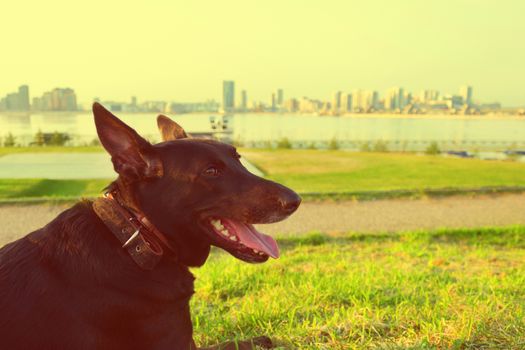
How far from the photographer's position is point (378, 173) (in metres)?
17.2

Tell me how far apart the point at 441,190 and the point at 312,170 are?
5847mm

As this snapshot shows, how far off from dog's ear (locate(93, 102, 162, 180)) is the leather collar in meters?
0.18

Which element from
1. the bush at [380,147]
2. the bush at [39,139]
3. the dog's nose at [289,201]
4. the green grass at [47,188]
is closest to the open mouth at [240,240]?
A: the dog's nose at [289,201]

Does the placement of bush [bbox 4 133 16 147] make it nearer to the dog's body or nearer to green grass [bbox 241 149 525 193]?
green grass [bbox 241 149 525 193]

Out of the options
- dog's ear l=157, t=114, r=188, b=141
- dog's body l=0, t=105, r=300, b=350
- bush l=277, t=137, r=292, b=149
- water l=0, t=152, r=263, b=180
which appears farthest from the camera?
bush l=277, t=137, r=292, b=149

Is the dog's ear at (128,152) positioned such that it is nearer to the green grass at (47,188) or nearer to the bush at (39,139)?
the green grass at (47,188)

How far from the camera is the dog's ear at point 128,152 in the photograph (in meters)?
2.66

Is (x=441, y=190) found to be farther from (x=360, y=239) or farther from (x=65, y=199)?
(x=65, y=199)

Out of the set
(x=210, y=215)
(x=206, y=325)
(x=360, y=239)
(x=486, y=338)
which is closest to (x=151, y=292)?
(x=210, y=215)

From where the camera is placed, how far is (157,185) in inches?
107

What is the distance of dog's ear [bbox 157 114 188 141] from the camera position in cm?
353

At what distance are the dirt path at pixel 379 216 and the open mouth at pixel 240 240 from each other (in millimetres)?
6813

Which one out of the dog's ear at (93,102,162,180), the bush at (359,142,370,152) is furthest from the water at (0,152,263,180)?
the dog's ear at (93,102,162,180)

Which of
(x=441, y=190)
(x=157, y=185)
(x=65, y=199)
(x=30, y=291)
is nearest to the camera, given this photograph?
(x=30, y=291)
